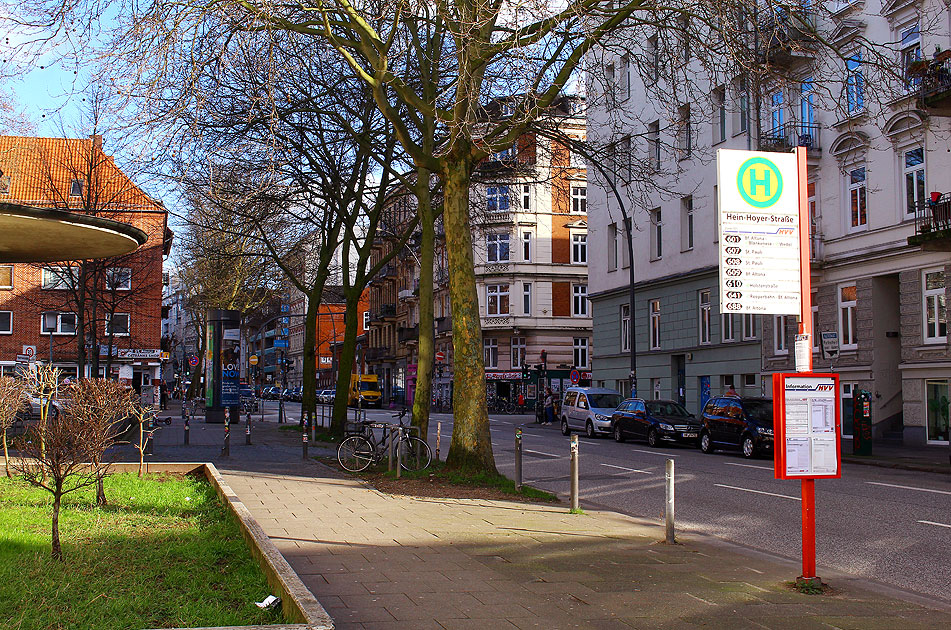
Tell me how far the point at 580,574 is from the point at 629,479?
9846 mm

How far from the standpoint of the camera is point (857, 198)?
28516 mm

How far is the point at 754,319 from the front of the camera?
108 feet

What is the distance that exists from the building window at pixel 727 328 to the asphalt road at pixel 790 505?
11.7m

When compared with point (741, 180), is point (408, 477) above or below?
below

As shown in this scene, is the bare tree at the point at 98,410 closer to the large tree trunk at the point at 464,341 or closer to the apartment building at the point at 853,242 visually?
the large tree trunk at the point at 464,341

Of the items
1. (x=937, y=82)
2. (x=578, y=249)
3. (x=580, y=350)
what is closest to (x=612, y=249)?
(x=578, y=249)

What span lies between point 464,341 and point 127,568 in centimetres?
822

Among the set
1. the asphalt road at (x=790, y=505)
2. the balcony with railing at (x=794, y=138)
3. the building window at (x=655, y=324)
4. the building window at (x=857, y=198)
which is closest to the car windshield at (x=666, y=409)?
the asphalt road at (x=790, y=505)

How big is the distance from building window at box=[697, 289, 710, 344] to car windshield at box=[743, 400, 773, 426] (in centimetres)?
1156

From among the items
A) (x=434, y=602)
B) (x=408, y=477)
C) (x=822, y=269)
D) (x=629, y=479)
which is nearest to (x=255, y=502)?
(x=408, y=477)

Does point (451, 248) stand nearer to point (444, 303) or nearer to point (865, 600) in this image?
point (865, 600)

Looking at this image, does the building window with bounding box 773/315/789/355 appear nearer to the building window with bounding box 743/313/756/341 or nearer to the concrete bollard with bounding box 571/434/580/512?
the building window with bounding box 743/313/756/341

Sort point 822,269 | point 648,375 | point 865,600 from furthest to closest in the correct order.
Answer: point 648,375 → point 822,269 → point 865,600

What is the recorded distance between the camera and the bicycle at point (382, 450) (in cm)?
1650
